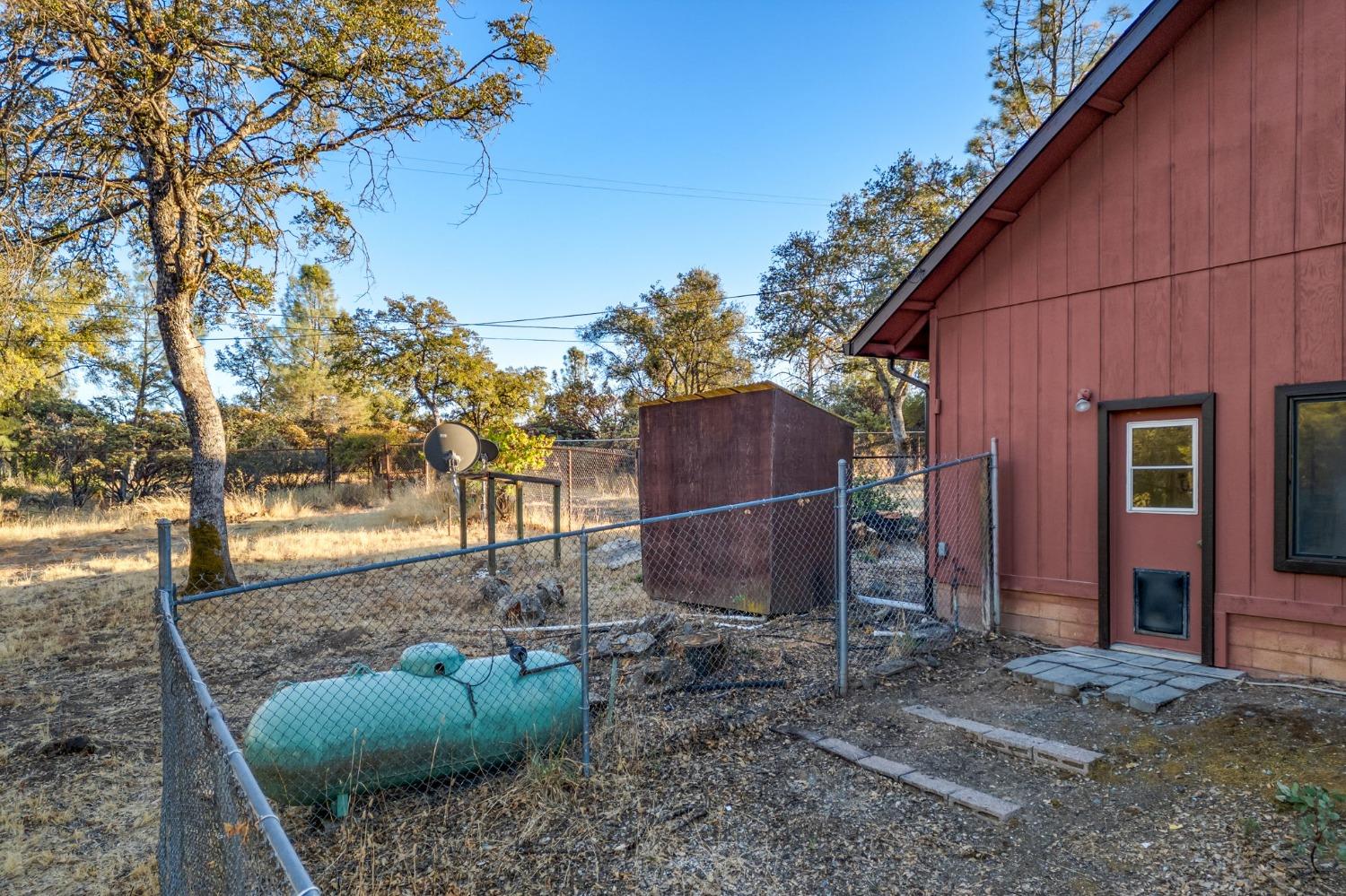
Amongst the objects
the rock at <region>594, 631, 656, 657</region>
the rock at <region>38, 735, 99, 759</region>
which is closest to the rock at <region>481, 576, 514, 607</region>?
the rock at <region>594, 631, 656, 657</region>

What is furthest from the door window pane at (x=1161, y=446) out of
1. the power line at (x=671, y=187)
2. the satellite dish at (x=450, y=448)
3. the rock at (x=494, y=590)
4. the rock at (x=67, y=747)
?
the power line at (x=671, y=187)

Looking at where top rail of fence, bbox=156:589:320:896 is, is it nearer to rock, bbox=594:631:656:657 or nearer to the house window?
rock, bbox=594:631:656:657

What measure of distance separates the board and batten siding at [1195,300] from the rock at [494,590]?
526 cm

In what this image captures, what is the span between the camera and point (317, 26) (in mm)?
8359

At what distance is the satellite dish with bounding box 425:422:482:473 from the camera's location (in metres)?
9.59

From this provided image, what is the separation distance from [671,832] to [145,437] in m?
19.9

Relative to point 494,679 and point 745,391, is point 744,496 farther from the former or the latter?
point 494,679

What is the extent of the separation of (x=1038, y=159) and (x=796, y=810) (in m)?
5.16

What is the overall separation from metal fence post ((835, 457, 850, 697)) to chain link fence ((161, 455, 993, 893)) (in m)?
0.02

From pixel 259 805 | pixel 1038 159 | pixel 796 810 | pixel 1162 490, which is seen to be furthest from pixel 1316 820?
pixel 1038 159

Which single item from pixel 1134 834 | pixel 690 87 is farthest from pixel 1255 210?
pixel 690 87

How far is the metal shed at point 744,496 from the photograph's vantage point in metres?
7.02

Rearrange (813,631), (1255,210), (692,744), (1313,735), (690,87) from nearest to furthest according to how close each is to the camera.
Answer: (1313,735)
(692,744)
(1255,210)
(813,631)
(690,87)

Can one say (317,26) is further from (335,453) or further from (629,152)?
(335,453)
